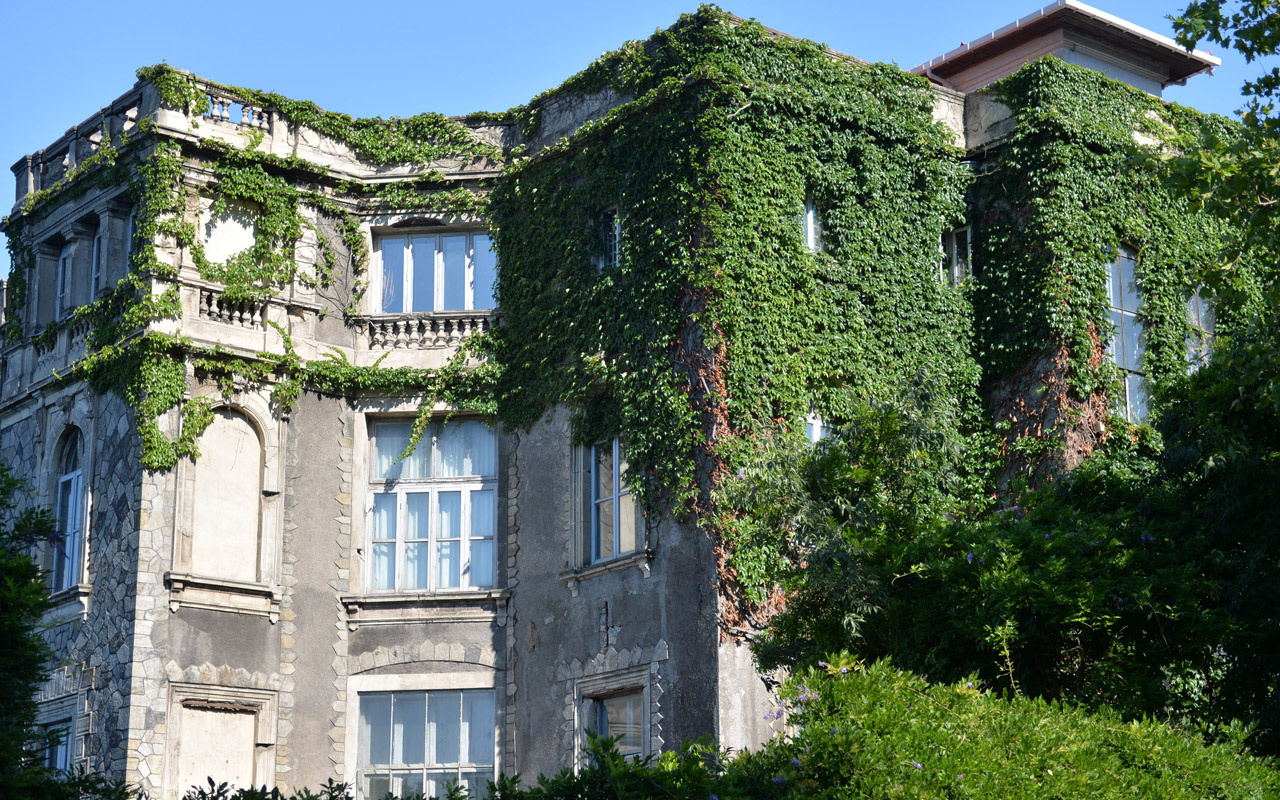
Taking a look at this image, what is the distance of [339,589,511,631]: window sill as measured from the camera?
22672 millimetres

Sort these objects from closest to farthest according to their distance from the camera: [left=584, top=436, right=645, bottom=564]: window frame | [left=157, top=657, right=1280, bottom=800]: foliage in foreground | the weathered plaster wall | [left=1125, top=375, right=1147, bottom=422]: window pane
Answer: [left=157, top=657, right=1280, bottom=800]: foliage in foreground < the weathered plaster wall < [left=584, top=436, right=645, bottom=564]: window frame < [left=1125, top=375, right=1147, bottom=422]: window pane

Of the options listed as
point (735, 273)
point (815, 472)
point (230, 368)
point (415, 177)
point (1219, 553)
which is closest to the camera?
point (1219, 553)

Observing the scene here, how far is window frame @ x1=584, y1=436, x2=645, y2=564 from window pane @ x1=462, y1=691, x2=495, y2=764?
253cm

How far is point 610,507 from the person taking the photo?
2195 cm

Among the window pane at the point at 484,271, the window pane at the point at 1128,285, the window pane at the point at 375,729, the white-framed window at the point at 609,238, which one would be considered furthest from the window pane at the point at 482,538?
the window pane at the point at 1128,285

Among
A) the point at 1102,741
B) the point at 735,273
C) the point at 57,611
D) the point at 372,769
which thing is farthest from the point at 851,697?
the point at 57,611

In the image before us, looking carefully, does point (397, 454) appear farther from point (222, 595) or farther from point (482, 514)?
point (222, 595)

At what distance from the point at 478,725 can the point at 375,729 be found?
145cm

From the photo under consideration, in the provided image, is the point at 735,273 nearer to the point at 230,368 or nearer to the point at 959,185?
the point at 959,185

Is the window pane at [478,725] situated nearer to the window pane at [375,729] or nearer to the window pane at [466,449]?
the window pane at [375,729]

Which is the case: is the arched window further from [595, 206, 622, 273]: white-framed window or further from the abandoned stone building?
[595, 206, 622, 273]: white-framed window

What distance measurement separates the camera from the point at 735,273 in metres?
21.0

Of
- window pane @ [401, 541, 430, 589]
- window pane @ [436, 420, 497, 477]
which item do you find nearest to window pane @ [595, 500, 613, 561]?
window pane @ [436, 420, 497, 477]

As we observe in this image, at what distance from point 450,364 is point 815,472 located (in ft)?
23.7
